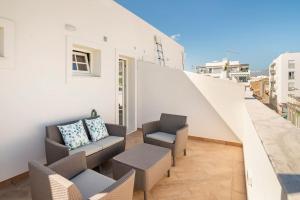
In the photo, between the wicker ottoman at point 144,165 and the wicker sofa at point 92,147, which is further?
the wicker sofa at point 92,147

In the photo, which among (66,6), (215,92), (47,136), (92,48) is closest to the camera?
(47,136)

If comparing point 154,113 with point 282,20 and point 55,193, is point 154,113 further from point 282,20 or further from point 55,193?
point 282,20

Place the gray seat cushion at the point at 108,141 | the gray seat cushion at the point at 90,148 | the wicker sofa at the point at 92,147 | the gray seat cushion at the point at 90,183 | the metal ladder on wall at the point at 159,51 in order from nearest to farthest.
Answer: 1. the gray seat cushion at the point at 90,183
2. the wicker sofa at the point at 92,147
3. the gray seat cushion at the point at 90,148
4. the gray seat cushion at the point at 108,141
5. the metal ladder on wall at the point at 159,51

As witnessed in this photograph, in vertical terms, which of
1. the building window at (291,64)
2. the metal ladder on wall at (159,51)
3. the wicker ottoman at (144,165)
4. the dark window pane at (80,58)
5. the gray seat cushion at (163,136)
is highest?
the building window at (291,64)

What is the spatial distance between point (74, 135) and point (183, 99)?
10.4ft

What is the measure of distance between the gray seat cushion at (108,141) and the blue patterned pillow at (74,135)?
0.23 m

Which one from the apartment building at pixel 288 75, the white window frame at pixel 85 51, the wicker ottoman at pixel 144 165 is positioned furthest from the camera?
the apartment building at pixel 288 75

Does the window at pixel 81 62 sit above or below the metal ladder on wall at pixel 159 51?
below

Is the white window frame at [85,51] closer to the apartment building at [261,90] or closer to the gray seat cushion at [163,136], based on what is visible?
the gray seat cushion at [163,136]

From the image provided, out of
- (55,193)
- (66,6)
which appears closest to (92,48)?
(66,6)

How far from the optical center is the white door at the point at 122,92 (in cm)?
536

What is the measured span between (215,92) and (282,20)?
44.1 feet

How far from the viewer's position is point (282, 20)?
A: 533 inches

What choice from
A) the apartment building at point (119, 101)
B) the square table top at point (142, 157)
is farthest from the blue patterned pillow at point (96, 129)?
the square table top at point (142, 157)
